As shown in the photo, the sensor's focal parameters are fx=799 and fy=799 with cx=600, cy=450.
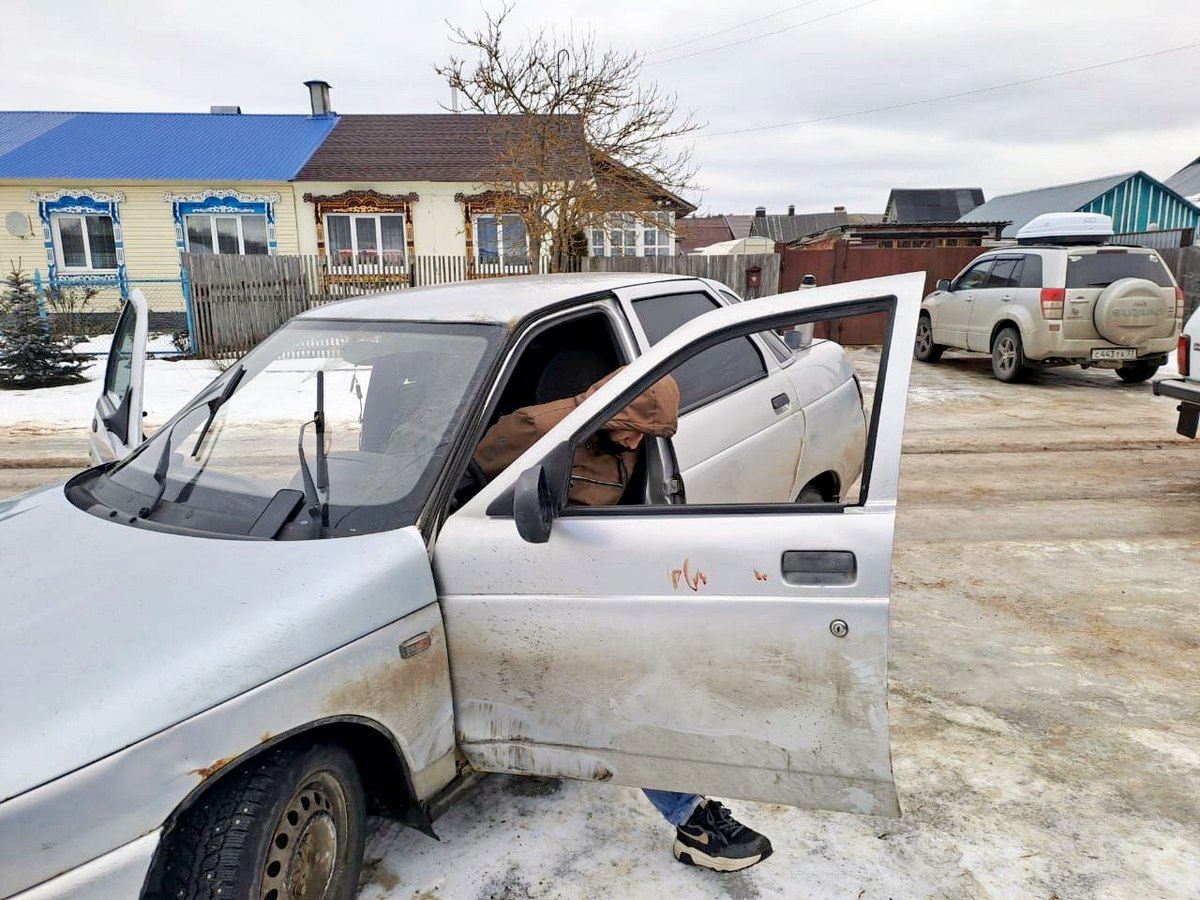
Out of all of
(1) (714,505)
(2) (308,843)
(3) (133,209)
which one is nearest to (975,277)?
(1) (714,505)

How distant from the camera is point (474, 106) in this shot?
43.6 feet

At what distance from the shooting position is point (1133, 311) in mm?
10344

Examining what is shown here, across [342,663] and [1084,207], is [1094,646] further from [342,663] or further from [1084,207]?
[1084,207]

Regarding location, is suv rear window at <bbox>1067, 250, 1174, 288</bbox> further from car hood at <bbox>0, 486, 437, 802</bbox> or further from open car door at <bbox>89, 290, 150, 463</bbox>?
car hood at <bbox>0, 486, 437, 802</bbox>

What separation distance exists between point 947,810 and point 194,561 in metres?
2.49

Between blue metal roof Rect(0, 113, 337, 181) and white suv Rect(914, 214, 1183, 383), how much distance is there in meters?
16.8

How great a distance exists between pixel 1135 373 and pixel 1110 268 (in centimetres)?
187

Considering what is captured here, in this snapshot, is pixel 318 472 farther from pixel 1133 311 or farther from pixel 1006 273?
pixel 1006 273

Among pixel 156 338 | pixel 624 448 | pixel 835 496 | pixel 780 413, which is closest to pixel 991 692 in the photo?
pixel 835 496

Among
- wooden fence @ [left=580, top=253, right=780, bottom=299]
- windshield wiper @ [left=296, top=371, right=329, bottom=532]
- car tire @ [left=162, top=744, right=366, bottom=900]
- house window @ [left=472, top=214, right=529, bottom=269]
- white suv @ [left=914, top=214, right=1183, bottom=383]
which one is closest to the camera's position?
car tire @ [left=162, top=744, right=366, bottom=900]

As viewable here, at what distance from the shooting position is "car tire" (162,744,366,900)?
173cm

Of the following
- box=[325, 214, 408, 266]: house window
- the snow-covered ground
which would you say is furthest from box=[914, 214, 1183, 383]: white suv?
box=[325, 214, 408, 266]: house window

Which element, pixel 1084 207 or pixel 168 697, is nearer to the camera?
pixel 168 697

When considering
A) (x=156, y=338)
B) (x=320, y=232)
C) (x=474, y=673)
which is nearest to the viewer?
(x=474, y=673)
